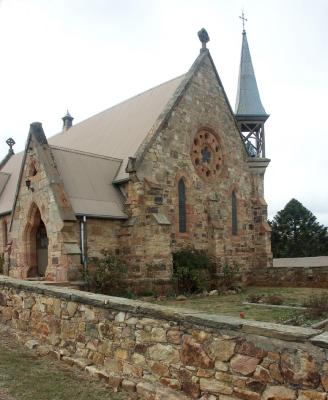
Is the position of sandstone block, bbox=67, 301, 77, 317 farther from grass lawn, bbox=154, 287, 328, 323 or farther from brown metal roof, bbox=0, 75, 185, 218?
brown metal roof, bbox=0, 75, 185, 218

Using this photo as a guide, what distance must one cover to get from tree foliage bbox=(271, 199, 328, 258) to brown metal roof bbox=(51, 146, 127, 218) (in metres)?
40.2

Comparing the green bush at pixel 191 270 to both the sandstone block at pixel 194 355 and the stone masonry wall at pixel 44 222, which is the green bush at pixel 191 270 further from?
the sandstone block at pixel 194 355

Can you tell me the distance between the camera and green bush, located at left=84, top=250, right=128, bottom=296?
50.1ft

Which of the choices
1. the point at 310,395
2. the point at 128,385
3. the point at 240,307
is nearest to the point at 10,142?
the point at 240,307

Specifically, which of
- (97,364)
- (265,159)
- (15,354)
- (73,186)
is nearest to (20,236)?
(73,186)

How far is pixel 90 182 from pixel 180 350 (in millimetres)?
12736

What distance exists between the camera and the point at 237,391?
4.94m

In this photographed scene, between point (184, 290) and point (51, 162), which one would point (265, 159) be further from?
point (51, 162)

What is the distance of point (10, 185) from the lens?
24.5 m

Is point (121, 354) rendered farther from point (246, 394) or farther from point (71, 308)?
point (246, 394)

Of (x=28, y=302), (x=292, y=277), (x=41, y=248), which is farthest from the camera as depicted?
(x=292, y=277)

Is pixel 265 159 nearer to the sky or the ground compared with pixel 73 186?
nearer to the sky

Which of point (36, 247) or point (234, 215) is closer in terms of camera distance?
point (36, 247)

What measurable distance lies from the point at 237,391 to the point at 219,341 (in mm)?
578
